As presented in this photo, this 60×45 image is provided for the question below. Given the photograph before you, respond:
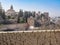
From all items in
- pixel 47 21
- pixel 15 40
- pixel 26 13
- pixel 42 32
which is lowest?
pixel 15 40

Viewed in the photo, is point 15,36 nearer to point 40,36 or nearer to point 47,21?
point 40,36

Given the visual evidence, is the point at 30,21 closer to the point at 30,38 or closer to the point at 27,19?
the point at 27,19

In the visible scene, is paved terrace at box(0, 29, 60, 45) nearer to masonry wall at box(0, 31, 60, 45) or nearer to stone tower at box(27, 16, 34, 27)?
masonry wall at box(0, 31, 60, 45)

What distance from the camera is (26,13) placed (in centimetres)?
291

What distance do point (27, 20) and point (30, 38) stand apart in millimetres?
439

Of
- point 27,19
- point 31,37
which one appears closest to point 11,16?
point 27,19

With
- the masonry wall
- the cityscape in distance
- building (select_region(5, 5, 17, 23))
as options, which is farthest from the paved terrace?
building (select_region(5, 5, 17, 23))

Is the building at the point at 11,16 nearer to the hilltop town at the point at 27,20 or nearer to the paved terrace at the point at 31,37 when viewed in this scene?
the hilltop town at the point at 27,20

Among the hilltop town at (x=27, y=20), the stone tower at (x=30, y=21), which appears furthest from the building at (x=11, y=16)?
the stone tower at (x=30, y=21)

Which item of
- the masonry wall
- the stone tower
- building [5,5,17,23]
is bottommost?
the masonry wall

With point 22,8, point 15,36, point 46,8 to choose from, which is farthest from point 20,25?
point 46,8

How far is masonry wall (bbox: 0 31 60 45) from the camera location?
8.41ft

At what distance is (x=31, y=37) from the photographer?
259 centimetres

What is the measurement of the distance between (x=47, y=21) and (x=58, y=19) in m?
0.24
